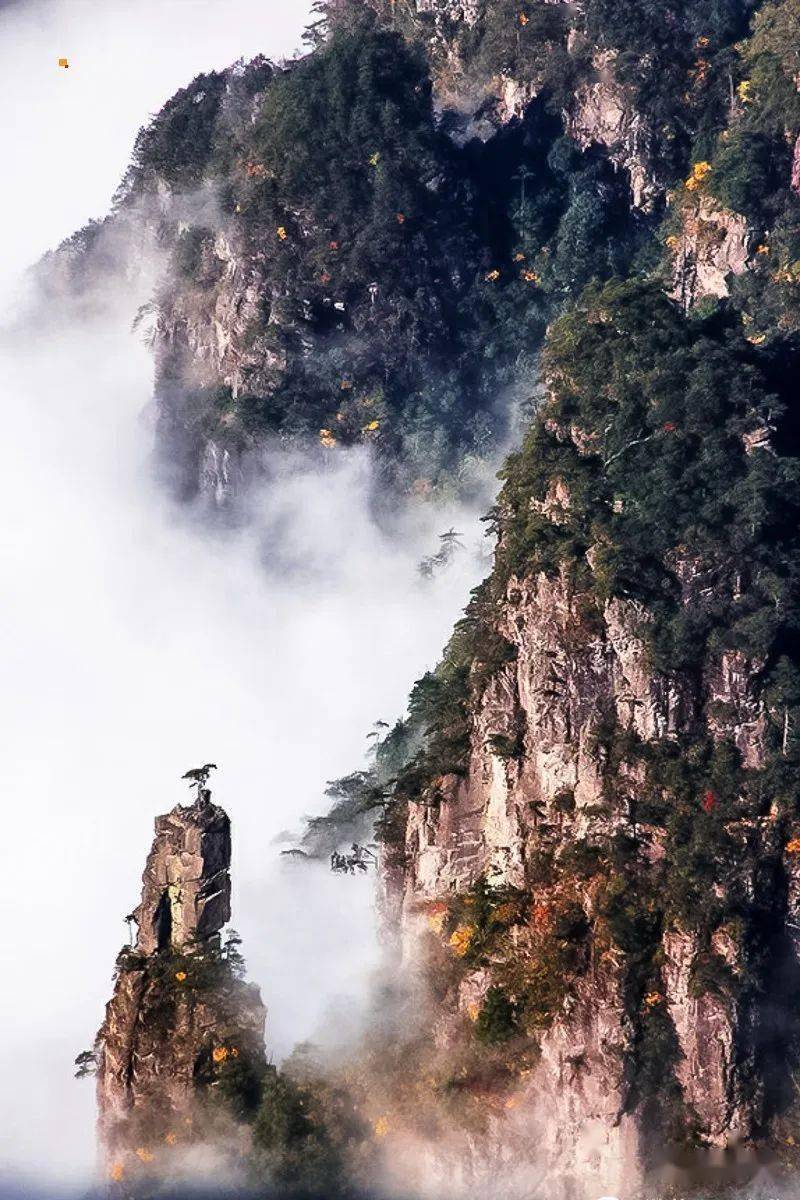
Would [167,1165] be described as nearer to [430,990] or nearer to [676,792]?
[430,990]

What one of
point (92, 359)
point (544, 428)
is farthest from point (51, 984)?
point (92, 359)

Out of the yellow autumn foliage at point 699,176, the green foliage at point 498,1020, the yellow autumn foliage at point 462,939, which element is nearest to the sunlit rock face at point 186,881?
the yellow autumn foliage at point 462,939

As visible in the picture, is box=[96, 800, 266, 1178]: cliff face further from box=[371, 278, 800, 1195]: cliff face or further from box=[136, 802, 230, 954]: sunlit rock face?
box=[371, 278, 800, 1195]: cliff face

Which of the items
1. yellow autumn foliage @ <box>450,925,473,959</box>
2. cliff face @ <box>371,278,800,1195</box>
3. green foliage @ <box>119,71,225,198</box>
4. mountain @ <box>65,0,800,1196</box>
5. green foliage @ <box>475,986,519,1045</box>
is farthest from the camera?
green foliage @ <box>119,71,225,198</box>

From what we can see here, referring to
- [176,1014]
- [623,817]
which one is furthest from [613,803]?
[176,1014]

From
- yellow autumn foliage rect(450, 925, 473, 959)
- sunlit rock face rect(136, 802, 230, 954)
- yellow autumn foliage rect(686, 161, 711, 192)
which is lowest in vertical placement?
yellow autumn foliage rect(450, 925, 473, 959)

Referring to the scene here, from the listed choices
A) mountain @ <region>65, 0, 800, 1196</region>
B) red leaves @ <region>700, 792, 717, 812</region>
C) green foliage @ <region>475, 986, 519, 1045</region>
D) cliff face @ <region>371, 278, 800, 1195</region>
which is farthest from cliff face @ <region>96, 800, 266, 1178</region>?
red leaves @ <region>700, 792, 717, 812</region>

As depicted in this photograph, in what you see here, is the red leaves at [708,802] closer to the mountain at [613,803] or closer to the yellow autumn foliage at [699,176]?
the mountain at [613,803]

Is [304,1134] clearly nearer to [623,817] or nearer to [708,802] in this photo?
[623,817]

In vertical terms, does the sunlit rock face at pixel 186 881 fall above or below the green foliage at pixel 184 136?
below
